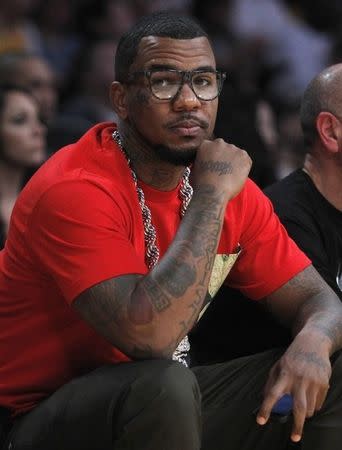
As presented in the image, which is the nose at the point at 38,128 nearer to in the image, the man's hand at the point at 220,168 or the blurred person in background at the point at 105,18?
the blurred person in background at the point at 105,18

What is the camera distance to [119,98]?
3301 millimetres

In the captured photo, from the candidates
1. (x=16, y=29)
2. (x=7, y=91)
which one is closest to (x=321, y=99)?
(x=7, y=91)

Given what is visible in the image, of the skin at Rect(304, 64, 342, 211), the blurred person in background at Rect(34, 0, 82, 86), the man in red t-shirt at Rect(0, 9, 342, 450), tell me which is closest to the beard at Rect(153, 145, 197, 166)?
the man in red t-shirt at Rect(0, 9, 342, 450)

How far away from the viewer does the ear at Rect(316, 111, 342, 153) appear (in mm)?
3965

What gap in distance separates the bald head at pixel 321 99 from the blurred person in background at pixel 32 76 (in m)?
2.53

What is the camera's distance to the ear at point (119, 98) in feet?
10.8

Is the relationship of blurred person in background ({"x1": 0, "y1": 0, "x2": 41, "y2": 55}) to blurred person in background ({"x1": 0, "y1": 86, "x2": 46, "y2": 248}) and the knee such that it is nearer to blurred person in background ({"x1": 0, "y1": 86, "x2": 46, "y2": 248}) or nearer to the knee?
blurred person in background ({"x1": 0, "y1": 86, "x2": 46, "y2": 248})

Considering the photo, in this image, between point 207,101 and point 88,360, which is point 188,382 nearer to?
point 88,360

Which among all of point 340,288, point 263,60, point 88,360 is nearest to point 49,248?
point 88,360

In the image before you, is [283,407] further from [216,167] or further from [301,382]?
[216,167]

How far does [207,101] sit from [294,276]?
619 mm

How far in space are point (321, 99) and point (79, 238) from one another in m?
1.38

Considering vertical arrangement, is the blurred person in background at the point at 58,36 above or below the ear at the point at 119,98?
below

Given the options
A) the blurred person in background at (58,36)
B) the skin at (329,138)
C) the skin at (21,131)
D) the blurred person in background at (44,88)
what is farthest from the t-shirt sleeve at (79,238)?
the blurred person in background at (58,36)
